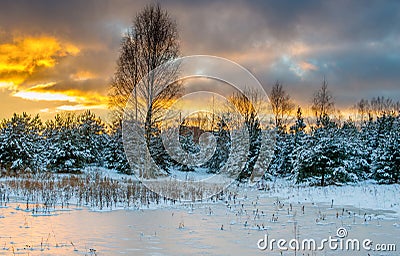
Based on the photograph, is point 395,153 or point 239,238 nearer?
point 239,238

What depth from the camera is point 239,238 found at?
8039mm

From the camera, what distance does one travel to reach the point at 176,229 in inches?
351

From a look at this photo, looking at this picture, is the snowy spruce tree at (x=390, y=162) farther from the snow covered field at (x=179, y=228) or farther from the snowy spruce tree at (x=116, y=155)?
the snowy spruce tree at (x=116, y=155)

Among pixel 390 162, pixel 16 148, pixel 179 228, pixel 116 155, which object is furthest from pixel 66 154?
pixel 390 162

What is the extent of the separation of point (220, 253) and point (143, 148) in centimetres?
1989

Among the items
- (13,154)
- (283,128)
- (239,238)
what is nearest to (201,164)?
(283,128)

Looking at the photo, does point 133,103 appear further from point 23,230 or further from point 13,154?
point 23,230

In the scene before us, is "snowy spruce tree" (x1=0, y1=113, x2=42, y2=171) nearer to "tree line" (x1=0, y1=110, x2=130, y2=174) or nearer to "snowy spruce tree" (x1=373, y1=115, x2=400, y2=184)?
"tree line" (x1=0, y1=110, x2=130, y2=174)

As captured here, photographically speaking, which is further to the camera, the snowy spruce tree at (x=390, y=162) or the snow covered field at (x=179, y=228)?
the snowy spruce tree at (x=390, y=162)

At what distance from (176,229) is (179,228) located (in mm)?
120

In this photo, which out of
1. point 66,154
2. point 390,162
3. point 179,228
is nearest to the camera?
point 179,228

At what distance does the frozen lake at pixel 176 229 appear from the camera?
267 inches

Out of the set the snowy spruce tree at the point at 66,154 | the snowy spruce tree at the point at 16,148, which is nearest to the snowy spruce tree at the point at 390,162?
the snowy spruce tree at the point at 66,154

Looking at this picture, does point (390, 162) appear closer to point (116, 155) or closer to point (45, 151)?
point (116, 155)
